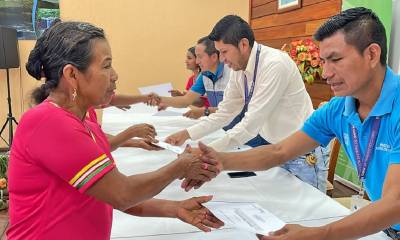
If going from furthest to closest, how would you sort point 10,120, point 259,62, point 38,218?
point 10,120 < point 259,62 < point 38,218

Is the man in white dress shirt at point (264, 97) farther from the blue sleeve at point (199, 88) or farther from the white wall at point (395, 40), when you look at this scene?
the blue sleeve at point (199, 88)

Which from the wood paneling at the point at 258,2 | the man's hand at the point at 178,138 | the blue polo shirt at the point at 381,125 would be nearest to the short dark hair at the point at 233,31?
the man's hand at the point at 178,138

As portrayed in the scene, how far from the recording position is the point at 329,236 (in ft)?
3.55

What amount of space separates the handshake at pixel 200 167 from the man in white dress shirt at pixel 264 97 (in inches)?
15.3

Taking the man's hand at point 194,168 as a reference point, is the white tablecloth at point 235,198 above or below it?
below

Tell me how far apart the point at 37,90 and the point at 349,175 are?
3.16 metres

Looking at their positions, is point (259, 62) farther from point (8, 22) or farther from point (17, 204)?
point (8, 22)

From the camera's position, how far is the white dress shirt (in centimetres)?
219

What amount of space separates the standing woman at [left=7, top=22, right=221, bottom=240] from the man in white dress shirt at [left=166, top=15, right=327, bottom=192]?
1.08 meters

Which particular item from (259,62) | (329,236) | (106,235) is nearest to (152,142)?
(259,62)

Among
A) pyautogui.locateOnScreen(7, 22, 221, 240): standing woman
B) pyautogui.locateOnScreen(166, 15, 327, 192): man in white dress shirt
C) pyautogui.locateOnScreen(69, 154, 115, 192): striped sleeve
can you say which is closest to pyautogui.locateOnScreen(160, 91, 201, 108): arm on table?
pyautogui.locateOnScreen(166, 15, 327, 192): man in white dress shirt

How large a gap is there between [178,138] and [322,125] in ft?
3.68

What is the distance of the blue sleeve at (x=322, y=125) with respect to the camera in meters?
1.57

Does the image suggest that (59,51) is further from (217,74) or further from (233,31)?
(217,74)
